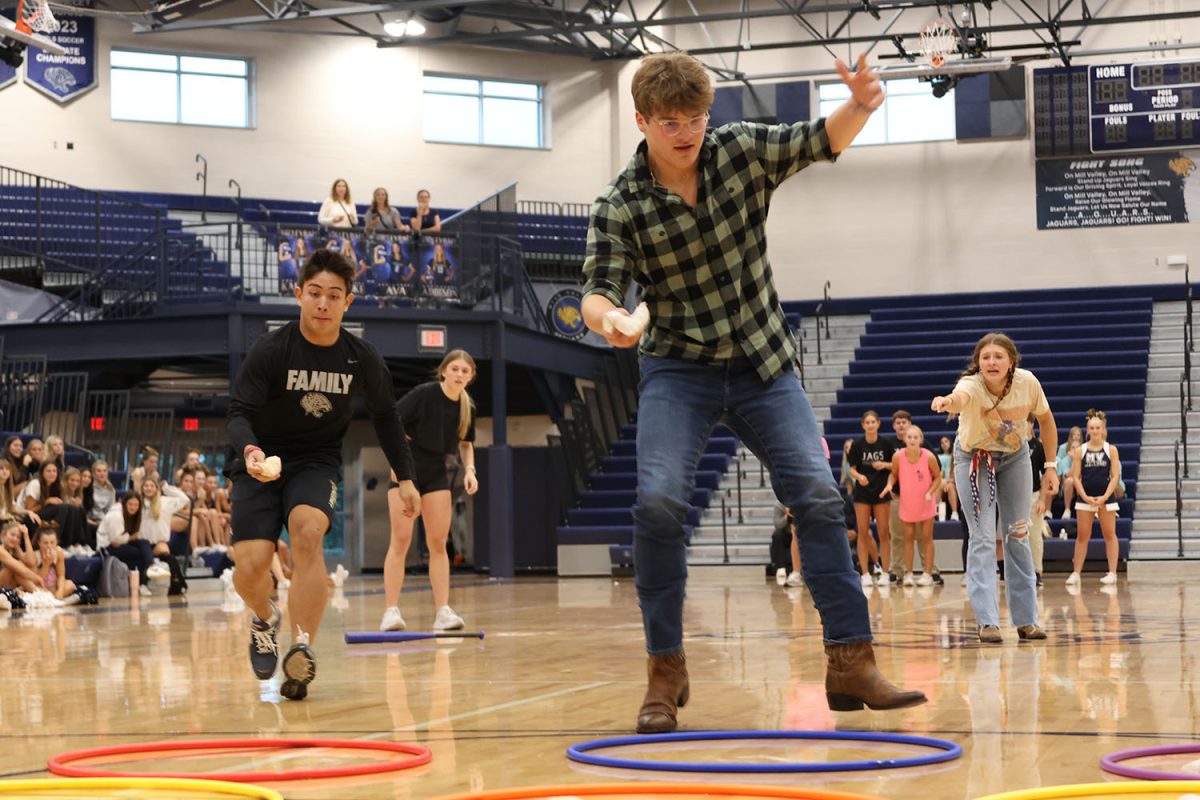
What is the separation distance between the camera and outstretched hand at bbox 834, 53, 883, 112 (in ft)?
13.6

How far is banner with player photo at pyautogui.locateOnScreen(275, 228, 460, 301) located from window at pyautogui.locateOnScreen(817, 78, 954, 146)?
8.92m

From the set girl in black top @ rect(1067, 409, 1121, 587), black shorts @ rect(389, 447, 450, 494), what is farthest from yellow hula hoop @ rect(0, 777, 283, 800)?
girl in black top @ rect(1067, 409, 1121, 587)

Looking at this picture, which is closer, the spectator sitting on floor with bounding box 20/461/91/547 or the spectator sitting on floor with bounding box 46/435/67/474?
the spectator sitting on floor with bounding box 20/461/91/547

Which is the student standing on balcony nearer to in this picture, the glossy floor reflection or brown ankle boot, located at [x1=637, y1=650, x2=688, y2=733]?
brown ankle boot, located at [x1=637, y1=650, x2=688, y2=733]

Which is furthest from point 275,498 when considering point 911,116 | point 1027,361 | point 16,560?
point 911,116

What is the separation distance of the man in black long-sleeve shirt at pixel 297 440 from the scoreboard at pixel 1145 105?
2121 centimetres

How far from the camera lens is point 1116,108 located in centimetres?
2448

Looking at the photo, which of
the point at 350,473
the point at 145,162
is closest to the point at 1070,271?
the point at 350,473

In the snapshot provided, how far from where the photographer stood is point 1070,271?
25438 millimetres

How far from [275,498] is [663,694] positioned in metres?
2.18

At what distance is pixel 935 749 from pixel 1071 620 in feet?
19.4

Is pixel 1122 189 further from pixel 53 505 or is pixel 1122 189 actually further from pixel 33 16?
pixel 53 505

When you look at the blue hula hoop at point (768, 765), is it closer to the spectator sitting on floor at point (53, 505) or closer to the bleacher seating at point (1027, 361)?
the spectator sitting on floor at point (53, 505)

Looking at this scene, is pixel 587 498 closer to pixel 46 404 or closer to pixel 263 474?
pixel 46 404
